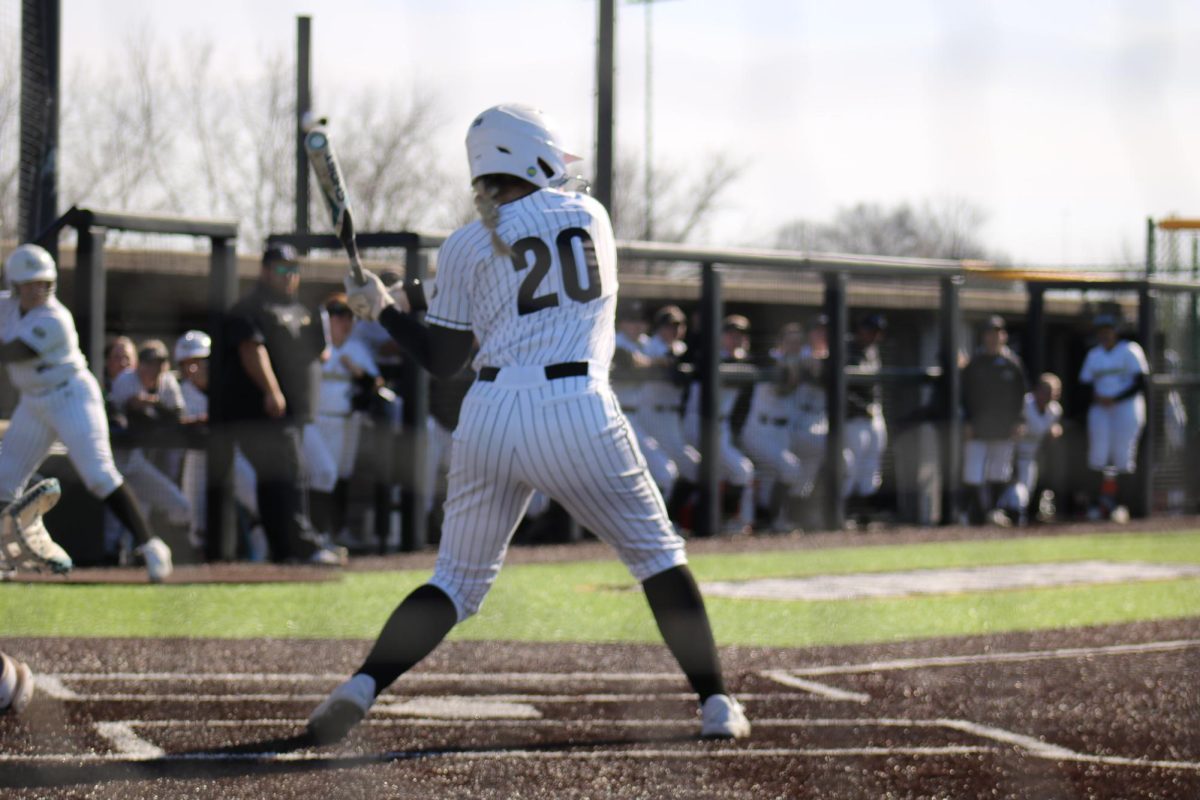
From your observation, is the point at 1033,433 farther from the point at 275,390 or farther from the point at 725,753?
the point at 725,753

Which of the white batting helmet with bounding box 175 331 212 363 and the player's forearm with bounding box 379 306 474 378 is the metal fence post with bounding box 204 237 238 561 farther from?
the player's forearm with bounding box 379 306 474 378

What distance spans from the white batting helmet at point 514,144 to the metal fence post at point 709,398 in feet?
23.4

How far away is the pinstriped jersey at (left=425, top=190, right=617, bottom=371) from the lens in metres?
4.36

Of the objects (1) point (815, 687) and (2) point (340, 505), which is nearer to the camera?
(1) point (815, 687)

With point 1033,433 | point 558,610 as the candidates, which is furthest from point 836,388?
point 558,610

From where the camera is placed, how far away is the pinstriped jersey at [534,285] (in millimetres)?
4355

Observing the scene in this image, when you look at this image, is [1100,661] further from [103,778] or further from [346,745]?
[103,778]

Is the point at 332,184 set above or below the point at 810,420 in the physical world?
above

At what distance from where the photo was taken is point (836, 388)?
1227cm

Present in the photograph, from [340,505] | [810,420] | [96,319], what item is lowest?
[340,505]

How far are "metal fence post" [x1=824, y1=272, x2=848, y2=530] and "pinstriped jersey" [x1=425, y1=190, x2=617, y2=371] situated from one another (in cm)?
789

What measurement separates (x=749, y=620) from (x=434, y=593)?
10.4 feet

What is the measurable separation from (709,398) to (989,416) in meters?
2.76

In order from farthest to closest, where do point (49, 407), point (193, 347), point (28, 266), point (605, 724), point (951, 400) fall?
point (951, 400), point (193, 347), point (49, 407), point (28, 266), point (605, 724)
